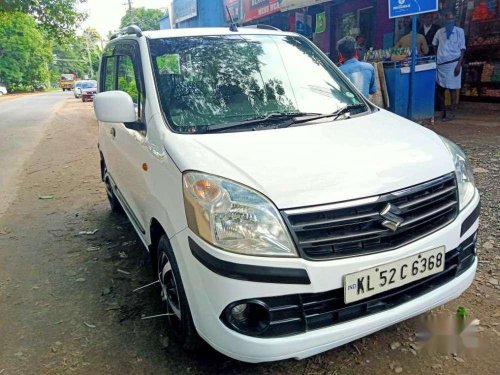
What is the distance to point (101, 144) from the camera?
175 inches

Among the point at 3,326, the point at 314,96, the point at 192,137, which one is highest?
the point at 314,96

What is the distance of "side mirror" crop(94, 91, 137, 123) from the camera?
8.34 ft

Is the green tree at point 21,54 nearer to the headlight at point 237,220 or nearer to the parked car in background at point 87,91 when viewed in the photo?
the parked car in background at point 87,91

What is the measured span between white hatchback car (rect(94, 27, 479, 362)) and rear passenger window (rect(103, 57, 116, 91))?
4.41ft

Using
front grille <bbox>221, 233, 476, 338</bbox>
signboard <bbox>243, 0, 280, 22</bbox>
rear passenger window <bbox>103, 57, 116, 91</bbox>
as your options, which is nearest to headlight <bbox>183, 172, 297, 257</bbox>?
front grille <bbox>221, 233, 476, 338</bbox>

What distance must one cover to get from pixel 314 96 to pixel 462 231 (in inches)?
50.3

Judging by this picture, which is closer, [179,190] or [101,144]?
[179,190]

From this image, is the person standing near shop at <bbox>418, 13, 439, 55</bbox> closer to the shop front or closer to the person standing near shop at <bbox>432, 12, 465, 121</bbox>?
the person standing near shop at <bbox>432, 12, 465, 121</bbox>

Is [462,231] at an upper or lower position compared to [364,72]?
lower

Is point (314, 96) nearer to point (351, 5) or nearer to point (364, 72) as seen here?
point (364, 72)

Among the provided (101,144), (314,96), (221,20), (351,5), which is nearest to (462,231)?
(314,96)

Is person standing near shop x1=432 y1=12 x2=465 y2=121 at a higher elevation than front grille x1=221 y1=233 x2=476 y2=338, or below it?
higher

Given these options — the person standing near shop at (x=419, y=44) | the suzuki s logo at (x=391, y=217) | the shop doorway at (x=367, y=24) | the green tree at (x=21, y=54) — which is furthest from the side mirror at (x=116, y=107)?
the green tree at (x=21, y=54)

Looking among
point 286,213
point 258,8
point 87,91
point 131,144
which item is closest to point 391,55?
point 258,8
